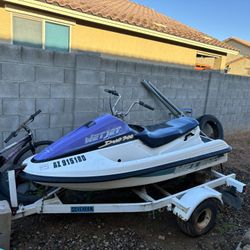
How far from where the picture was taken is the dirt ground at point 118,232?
2615 millimetres

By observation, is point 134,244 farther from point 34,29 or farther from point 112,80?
point 34,29

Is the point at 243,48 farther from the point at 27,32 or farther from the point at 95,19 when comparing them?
the point at 27,32

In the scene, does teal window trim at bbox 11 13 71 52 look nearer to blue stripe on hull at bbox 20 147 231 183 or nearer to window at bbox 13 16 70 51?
window at bbox 13 16 70 51

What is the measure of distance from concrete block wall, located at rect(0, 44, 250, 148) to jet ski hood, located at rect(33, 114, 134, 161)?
3.93ft

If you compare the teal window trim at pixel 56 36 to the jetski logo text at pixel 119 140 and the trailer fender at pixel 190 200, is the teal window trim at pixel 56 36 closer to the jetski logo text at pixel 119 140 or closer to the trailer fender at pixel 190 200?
the jetski logo text at pixel 119 140

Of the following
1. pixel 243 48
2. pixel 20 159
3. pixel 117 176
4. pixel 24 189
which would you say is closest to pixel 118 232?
pixel 117 176

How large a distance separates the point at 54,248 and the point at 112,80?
2.63 m

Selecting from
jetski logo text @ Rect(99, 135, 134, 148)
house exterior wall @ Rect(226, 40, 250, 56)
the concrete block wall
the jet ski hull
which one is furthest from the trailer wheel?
house exterior wall @ Rect(226, 40, 250, 56)

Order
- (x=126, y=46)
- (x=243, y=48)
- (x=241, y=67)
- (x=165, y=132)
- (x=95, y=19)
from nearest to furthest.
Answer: (x=165, y=132) → (x=95, y=19) → (x=126, y=46) → (x=241, y=67) → (x=243, y=48)

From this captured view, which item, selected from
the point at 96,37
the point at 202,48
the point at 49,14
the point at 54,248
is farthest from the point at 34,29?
the point at 202,48

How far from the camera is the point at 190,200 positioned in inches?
107

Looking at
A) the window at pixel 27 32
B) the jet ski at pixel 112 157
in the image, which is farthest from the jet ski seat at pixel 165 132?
the window at pixel 27 32

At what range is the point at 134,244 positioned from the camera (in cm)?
266

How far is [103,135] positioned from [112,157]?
220 mm
